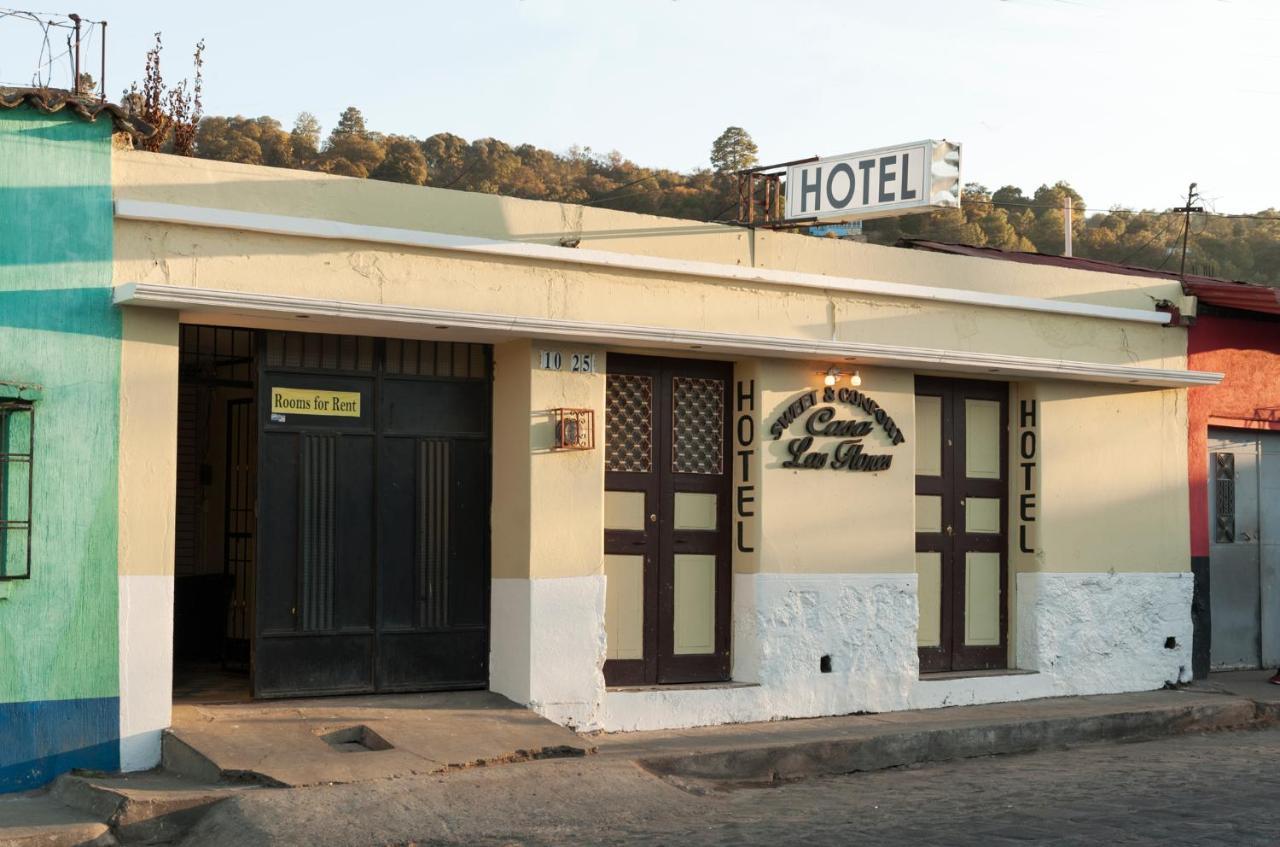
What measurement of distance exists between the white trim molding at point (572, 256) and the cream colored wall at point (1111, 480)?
29.7 inches

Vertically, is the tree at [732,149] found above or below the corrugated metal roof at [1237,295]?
above

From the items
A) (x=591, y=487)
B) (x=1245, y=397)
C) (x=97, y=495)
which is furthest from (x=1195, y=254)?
(x=97, y=495)

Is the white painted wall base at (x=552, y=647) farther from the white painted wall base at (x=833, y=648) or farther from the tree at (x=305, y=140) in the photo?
the tree at (x=305, y=140)

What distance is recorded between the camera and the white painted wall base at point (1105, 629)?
13.2 meters

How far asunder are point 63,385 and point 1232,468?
37.1ft

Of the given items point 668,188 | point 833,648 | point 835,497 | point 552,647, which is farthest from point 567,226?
point 668,188

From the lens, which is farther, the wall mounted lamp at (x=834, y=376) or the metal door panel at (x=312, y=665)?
the wall mounted lamp at (x=834, y=376)

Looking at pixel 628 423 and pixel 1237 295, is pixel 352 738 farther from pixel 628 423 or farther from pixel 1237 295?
pixel 1237 295

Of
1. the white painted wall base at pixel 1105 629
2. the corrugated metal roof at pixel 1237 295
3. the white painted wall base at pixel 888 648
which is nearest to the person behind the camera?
the white painted wall base at pixel 888 648

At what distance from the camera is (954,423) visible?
1316cm

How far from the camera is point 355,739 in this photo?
934 cm

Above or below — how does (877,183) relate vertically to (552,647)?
above

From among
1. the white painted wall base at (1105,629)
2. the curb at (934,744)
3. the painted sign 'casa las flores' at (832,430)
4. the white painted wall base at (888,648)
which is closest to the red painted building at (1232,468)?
the white painted wall base at (1105,629)

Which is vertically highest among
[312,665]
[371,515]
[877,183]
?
[877,183]
